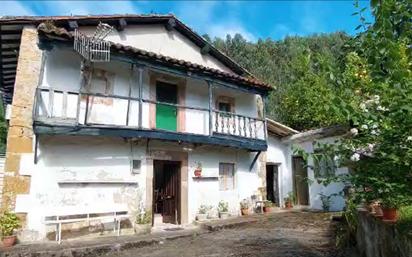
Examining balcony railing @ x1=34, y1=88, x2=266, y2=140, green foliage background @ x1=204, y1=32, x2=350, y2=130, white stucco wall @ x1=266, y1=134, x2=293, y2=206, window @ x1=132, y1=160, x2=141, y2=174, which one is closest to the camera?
green foliage background @ x1=204, y1=32, x2=350, y2=130

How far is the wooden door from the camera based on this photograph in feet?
41.9

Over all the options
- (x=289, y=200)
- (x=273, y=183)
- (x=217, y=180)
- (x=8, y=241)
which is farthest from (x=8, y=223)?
(x=273, y=183)

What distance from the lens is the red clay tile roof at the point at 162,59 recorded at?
9.59 metres

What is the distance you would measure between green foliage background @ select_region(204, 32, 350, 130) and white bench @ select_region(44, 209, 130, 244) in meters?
6.31

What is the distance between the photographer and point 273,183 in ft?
56.3

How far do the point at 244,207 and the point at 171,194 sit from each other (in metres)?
3.05

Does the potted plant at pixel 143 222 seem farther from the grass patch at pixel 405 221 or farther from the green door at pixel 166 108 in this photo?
the grass patch at pixel 405 221

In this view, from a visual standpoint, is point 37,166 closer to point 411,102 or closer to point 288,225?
point 288,225

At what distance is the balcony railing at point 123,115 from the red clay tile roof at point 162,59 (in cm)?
132

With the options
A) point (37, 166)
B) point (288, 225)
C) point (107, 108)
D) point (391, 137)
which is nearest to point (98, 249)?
point (37, 166)

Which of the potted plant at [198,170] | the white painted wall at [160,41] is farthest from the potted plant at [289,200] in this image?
the white painted wall at [160,41]

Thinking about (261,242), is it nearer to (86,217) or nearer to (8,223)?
(86,217)

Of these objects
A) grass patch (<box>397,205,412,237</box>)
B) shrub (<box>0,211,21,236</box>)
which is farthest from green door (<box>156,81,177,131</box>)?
grass patch (<box>397,205,412,237</box>)

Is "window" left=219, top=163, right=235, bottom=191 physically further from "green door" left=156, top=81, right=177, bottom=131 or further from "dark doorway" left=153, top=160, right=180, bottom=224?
"green door" left=156, top=81, right=177, bottom=131
